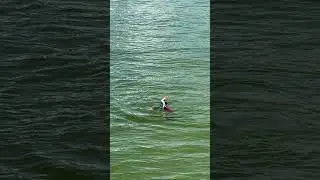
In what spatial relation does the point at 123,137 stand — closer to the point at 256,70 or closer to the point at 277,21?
the point at 256,70

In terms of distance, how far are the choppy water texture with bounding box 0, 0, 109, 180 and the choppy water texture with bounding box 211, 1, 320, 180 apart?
19.1 feet

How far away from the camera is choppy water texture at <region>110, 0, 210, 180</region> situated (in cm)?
2616

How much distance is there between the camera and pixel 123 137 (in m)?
28.3

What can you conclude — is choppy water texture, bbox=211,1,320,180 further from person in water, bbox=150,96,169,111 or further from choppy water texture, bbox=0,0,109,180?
choppy water texture, bbox=0,0,109,180

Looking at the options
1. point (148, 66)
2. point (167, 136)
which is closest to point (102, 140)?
point (167, 136)

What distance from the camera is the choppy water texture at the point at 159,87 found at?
26156 millimetres

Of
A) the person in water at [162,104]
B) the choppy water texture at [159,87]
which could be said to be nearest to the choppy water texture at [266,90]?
the choppy water texture at [159,87]

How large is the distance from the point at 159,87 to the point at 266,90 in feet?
18.9

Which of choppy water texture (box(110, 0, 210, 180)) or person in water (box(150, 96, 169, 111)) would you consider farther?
person in water (box(150, 96, 169, 111))

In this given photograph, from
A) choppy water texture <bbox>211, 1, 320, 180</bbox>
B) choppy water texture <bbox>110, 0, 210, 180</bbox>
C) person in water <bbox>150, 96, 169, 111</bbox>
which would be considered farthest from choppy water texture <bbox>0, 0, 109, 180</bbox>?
choppy water texture <bbox>211, 1, 320, 180</bbox>

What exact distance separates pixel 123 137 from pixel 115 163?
2477 mm

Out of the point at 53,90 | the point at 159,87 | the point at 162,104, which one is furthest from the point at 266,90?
the point at 53,90

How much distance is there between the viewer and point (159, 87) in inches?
1346

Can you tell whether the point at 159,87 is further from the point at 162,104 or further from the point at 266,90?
the point at 266,90
